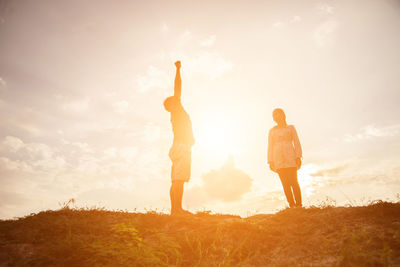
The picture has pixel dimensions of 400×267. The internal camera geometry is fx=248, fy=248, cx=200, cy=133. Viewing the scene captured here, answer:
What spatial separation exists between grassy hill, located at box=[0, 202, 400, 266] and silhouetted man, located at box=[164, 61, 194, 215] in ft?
2.35

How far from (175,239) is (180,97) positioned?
3.75 m

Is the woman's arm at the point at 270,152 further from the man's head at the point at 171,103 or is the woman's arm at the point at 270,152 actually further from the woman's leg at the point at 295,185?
the man's head at the point at 171,103

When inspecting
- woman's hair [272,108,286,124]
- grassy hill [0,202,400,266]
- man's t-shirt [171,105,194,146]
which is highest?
woman's hair [272,108,286,124]

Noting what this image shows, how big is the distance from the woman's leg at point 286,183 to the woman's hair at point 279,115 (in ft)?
4.72

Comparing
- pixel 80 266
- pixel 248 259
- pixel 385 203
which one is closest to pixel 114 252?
pixel 80 266

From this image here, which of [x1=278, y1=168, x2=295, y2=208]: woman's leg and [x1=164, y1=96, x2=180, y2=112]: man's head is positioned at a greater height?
[x1=164, y1=96, x2=180, y2=112]: man's head

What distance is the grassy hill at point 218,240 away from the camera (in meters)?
3.71

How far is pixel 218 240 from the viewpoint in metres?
4.62

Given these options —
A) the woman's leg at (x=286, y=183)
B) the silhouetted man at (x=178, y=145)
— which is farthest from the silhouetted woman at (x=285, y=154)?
the silhouetted man at (x=178, y=145)

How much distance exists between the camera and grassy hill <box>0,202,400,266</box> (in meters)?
3.71

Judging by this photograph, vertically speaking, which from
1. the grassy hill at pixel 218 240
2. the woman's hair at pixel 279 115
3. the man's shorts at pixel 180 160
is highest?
the woman's hair at pixel 279 115

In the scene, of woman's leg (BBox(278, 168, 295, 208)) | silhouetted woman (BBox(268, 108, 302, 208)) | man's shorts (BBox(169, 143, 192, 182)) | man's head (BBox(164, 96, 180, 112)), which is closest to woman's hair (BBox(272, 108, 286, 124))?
silhouetted woman (BBox(268, 108, 302, 208))

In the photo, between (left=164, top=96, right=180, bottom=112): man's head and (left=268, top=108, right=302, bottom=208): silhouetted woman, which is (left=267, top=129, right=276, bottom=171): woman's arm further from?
(left=164, top=96, right=180, bottom=112): man's head

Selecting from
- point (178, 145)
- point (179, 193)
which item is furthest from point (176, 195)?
point (178, 145)
